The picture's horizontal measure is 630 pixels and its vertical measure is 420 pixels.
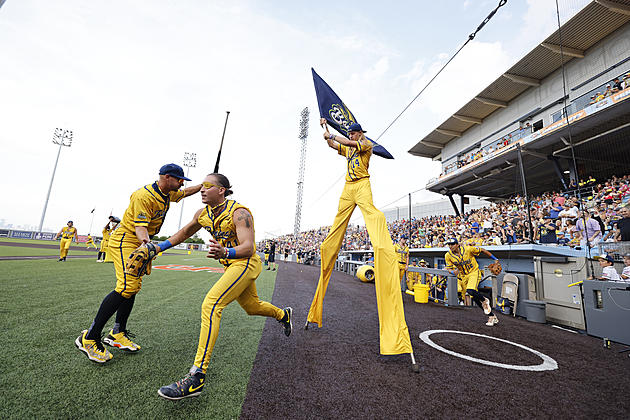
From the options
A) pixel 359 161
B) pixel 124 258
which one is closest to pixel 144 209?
pixel 124 258

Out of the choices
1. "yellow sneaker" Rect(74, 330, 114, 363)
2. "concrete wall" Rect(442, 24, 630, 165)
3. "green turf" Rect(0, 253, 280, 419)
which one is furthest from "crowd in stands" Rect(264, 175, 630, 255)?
"yellow sneaker" Rect(74, 330, 114, 363)

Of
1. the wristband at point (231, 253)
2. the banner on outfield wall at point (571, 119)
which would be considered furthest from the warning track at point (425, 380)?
the banner on outfield wall at point (571, 119)

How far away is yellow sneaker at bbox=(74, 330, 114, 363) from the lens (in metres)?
2.52

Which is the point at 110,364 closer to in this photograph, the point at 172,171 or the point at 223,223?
the point at 223,223

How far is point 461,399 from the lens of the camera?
2.19 metres

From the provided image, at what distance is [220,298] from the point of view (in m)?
2.33

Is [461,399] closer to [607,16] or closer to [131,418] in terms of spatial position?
[131,418]

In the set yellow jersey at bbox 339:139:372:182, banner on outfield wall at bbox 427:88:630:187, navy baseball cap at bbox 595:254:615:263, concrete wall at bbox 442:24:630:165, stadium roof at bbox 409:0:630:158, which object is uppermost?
stadium roof at bbox 409:0:630:158

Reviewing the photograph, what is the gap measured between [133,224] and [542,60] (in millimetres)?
28108

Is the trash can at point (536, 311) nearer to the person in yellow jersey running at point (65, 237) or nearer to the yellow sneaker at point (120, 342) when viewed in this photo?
the yellow sneaker at point (120, 342)

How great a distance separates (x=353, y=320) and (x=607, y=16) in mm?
24985

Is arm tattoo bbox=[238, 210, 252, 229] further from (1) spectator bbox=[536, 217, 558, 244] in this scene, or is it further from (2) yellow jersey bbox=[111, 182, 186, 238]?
(1) spectator bbox=[536, 217, 558, 244]

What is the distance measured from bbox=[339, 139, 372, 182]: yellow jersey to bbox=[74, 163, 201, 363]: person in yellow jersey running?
2.08m

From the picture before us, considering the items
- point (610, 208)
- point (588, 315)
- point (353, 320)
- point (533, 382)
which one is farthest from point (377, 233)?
point (610, 208)
